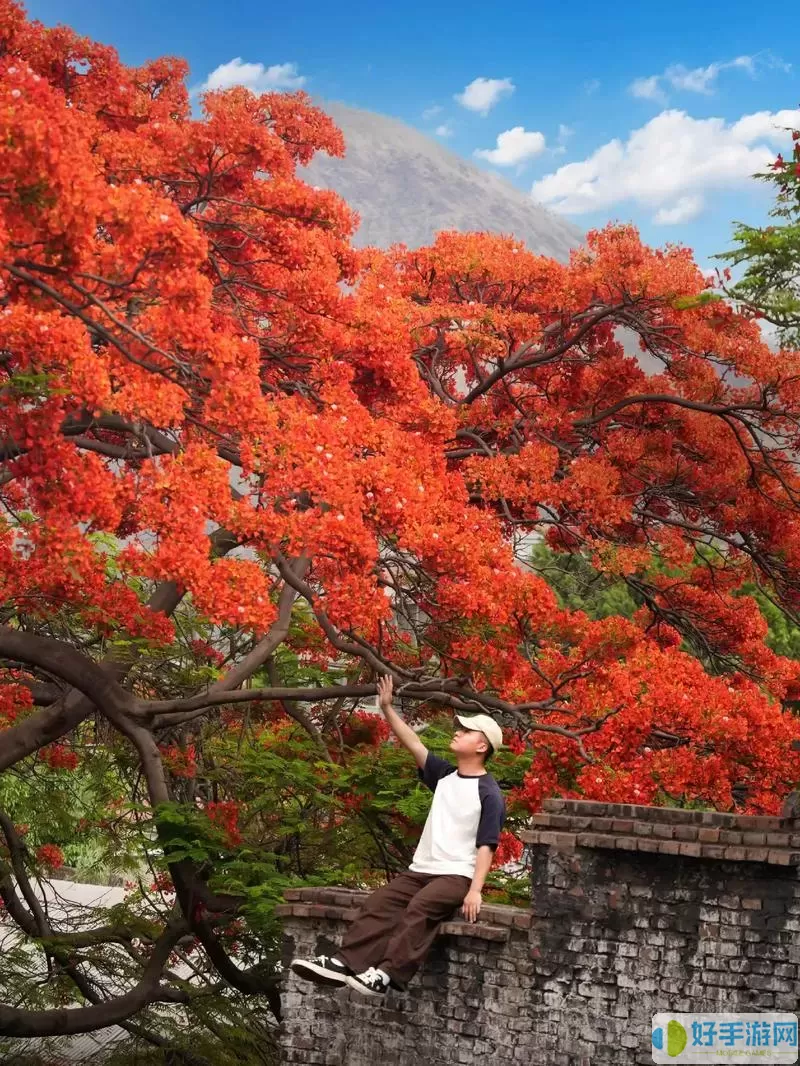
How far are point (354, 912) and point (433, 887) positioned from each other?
56cm

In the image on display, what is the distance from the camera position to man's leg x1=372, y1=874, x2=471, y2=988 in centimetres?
620

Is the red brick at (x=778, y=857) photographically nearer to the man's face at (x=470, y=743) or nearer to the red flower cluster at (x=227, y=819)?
the man's face at (x=470, y=743)

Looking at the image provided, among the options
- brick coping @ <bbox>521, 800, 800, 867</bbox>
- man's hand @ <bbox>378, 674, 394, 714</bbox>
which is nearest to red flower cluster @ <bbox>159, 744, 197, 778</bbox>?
man's hand @ <bbox>378, 674, 394, 714</bbox>

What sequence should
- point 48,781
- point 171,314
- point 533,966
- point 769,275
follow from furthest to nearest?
point 48,781
point 769,275
point 171,314
point 533,966

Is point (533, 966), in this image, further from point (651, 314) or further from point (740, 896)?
point (651, 314)

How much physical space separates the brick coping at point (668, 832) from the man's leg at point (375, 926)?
693mm

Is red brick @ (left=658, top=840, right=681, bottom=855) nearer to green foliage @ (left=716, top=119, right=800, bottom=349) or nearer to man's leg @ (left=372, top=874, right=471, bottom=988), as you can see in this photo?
man's leg @ (left=372, top=874, right=471, bottom=988)

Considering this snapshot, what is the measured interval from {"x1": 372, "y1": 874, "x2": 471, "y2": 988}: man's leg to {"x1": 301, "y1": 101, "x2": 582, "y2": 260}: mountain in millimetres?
89130

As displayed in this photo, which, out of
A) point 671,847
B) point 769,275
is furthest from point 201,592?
point 769,275

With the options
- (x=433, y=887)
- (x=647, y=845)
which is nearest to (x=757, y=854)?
(x=647, y=845)

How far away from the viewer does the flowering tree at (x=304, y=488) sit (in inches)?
296

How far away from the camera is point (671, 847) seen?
5.76 metres

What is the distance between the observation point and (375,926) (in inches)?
249

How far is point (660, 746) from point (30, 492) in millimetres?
4308
